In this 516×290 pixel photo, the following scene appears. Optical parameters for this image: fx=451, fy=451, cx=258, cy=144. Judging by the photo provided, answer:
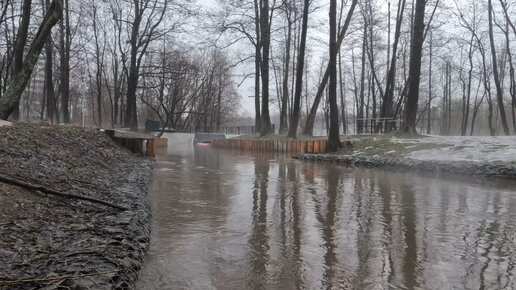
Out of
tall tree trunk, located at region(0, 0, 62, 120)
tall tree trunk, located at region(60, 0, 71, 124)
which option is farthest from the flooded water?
tall tree trunk, located at region(60, 0, 71, 124)

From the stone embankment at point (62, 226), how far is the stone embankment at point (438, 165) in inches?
346

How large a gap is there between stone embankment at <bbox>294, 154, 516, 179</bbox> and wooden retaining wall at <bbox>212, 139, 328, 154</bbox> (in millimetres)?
3576

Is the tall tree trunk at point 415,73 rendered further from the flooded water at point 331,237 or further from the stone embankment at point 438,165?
the flooded water at point 331,237

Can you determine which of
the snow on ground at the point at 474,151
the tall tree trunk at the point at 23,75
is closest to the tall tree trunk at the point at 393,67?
the snow on ground at the point at 474,151

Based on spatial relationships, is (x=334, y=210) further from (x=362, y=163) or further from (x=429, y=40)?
(x=429, y=40)

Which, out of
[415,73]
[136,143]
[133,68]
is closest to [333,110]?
[415,73]

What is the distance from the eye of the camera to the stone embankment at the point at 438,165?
12.0 m

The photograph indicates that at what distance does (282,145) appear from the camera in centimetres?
2492

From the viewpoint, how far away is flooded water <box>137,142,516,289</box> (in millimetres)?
4254

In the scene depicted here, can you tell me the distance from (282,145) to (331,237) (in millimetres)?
19257

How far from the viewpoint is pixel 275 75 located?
52.0 meters

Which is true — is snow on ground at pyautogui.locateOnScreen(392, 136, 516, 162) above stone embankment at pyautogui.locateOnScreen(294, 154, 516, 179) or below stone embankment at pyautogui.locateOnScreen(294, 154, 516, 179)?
above

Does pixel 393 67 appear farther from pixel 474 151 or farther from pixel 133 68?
pixel 133 68

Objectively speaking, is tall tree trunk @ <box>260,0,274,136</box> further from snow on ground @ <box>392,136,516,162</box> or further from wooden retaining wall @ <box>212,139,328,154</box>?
snow on ground @ <box>392,136,516,162</box>
